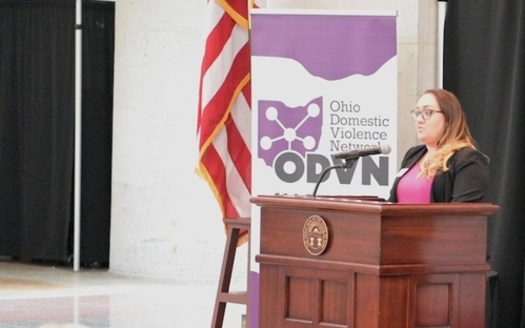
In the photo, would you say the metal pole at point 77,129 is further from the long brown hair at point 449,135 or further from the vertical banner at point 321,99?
the long brown hair at point 449,135

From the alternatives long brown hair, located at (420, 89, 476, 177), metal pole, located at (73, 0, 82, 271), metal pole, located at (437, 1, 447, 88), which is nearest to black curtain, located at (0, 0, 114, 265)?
metal pole, located at (73, 0, 82, 271)

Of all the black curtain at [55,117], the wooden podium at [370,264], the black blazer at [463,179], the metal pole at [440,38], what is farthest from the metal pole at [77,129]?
the wooden podium at [370,264]

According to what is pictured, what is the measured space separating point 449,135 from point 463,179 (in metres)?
0.30

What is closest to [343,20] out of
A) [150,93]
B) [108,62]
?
[150,93]

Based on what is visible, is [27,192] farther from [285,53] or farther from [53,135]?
[285,53]

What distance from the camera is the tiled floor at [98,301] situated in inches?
317

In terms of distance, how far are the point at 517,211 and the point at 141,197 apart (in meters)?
4.94

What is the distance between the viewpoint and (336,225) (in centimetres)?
411

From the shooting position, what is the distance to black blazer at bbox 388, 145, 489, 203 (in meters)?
4.84

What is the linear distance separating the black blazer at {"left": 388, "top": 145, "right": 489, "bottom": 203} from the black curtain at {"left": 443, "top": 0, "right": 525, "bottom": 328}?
1295mm

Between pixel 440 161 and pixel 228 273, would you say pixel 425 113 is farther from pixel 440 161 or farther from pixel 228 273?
pixel 228 273

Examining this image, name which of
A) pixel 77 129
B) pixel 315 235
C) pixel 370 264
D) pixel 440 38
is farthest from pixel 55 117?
pixel 370 264

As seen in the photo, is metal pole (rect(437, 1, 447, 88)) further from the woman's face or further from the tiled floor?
the tiled floor

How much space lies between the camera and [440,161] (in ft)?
16.5
